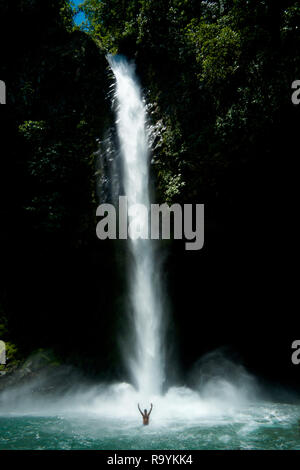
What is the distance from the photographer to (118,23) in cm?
1809

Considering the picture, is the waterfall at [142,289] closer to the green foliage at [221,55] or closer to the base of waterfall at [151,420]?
the base of waterfall at [151,420]

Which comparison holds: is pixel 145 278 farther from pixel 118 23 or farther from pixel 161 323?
pixel 118 23

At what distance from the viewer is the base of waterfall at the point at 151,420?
255 inches

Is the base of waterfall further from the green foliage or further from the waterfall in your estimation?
the green foliage

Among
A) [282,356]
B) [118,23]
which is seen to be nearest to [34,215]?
[282,356]

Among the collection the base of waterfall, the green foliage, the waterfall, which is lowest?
the base of waterfall

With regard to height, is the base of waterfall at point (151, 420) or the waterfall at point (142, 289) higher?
the waterfall at point (142, 289)

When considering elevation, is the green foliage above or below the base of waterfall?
above

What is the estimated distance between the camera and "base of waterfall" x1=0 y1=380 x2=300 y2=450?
6480 millimetres

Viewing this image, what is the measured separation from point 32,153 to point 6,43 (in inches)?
250

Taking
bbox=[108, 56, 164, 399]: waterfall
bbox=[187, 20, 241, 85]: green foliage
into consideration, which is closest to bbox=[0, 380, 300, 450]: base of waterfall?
bbox=[108, 56, 164, 399]: waterfall

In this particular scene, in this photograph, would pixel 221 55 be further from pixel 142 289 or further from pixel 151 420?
pixel 151 420

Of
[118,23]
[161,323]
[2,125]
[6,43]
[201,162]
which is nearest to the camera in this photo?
[201,162]

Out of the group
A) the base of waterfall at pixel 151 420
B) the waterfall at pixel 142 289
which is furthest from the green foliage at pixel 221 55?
the base of waterfall at pixel 151 420
